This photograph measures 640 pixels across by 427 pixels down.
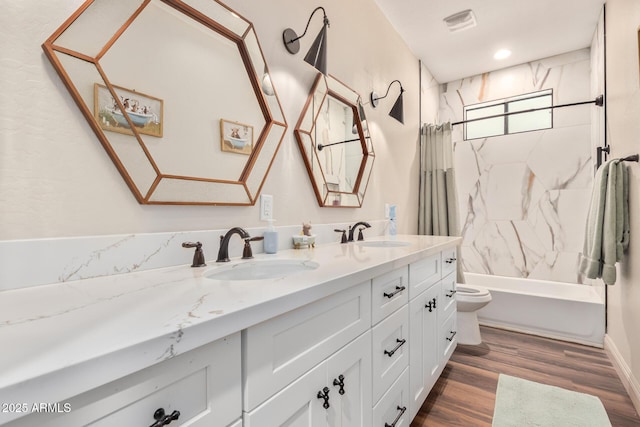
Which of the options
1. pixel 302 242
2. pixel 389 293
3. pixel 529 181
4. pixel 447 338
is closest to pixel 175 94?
pixel 302 242

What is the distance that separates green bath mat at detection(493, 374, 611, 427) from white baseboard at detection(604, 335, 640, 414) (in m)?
0.18

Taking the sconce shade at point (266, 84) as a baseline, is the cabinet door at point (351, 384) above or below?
below

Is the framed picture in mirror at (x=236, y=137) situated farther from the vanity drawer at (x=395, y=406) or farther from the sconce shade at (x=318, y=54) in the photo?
the vanity drawer at (x=395, y=406)

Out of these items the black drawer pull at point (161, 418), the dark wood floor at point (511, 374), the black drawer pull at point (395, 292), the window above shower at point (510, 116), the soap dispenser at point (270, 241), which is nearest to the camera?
the black drawer pull at point (161, 418)

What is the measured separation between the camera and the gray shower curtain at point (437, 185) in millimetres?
2883

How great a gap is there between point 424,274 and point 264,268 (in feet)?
2.68

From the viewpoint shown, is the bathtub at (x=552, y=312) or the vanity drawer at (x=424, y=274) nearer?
the vanity drawer at (x=424, y=274)

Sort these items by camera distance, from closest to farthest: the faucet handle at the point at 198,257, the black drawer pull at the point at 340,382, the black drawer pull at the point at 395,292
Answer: the black drawer pull at the point at 340,382
the faucet handle at the point at 198,257
the black drawer pull at the point at 395,292

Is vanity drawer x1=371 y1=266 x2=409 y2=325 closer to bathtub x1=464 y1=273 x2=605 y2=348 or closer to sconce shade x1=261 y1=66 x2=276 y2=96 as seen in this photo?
sconce shade x1=261 y1=66 x2=276 y2=96

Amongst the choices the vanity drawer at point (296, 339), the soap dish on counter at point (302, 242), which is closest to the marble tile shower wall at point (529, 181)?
the soap dish on counter at point (302, 242)

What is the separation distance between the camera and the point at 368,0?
2.22m

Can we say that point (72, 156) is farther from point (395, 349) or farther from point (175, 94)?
point (395, 349)

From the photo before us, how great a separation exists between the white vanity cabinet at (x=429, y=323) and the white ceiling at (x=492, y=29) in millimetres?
1904

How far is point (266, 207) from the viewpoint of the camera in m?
1.37
